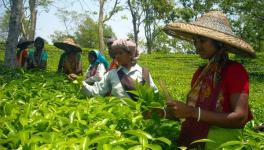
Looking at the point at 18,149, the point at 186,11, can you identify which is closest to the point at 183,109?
the point at 18,149

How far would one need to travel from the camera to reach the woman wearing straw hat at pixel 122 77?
382 centimetres

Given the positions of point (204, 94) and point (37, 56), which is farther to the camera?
point (37, 56)

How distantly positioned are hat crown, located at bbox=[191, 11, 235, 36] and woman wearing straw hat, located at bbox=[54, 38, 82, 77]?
449 centimetres

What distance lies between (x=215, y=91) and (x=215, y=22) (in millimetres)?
433

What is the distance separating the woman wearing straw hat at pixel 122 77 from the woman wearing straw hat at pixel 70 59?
301cm

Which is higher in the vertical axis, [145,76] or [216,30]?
[216,30]

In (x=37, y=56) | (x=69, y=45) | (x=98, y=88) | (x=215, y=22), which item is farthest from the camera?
(x=37, y=56)

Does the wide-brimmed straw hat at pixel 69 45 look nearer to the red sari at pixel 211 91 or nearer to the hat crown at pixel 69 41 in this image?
the hat crown at pixel 69 41

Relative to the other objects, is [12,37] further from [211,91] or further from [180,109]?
[180,109]

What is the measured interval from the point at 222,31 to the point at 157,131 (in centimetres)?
67

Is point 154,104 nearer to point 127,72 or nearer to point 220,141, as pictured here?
point 220,141

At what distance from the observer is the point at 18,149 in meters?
1.80

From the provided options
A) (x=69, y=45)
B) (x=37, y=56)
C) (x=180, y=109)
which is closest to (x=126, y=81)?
(x=180, y=109)

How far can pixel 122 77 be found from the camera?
3.94 metres
